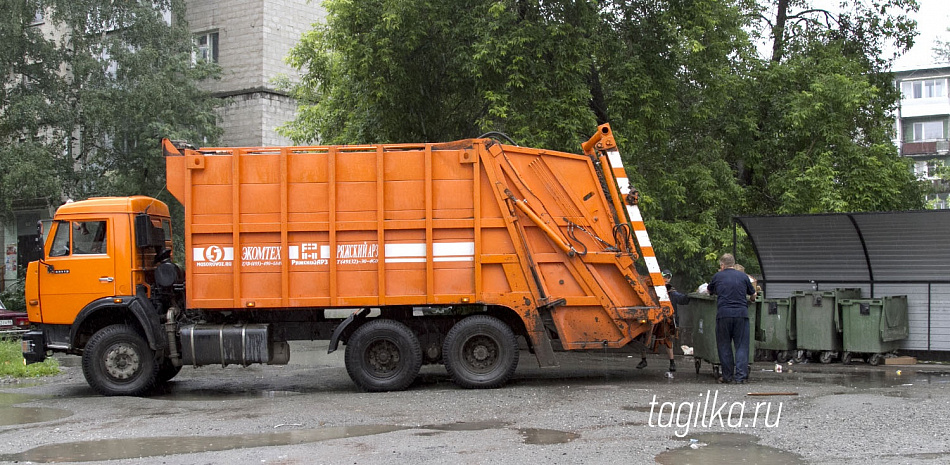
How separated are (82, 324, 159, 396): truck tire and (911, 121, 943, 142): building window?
61.1 m

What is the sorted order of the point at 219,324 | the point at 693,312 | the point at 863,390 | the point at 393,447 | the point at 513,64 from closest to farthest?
the point at 393,447
the point at 863,390
the point at 219,324
the point at 693,312
the point at 513,64

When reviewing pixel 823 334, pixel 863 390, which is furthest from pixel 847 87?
pixel 863 390

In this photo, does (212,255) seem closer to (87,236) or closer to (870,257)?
(87,236)

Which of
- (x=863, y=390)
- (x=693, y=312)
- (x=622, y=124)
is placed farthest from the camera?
(x=622, y=124)

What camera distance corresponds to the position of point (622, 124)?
53.5 feet

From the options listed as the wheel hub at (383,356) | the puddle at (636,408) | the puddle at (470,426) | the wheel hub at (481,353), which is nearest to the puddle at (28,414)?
the wheel hub at (383,356)

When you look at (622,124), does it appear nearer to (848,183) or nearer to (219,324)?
→ (848,183)

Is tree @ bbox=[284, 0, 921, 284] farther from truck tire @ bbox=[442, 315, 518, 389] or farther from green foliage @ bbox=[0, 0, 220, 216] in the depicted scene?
green foliage @ bbox=[0, 0, 220, 216]

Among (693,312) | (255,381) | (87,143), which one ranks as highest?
(87,143)

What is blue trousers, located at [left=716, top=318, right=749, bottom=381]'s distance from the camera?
10930 millimetres

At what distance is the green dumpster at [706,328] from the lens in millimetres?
11422

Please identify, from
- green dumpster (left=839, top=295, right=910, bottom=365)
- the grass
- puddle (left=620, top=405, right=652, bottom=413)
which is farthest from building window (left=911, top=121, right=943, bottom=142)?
the grass

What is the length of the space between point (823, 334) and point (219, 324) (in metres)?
8.58

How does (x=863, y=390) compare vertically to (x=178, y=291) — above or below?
below
